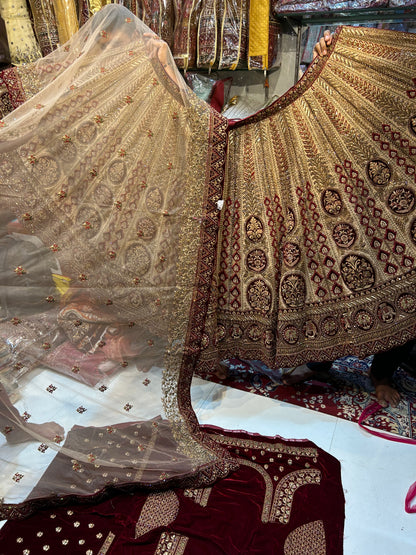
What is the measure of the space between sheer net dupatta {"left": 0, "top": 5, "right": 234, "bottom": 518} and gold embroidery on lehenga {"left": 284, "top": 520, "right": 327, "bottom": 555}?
1.05 feet

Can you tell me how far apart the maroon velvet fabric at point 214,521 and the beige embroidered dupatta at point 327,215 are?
0.46 meters

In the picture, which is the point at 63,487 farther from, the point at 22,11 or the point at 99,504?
the point at 22,11

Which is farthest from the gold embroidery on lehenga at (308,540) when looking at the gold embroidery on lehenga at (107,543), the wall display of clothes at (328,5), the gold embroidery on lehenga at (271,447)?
the wall display of clothes at (328,5)

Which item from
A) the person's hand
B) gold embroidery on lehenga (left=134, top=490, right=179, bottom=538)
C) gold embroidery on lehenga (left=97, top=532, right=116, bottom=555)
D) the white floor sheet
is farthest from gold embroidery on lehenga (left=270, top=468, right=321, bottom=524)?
the person's hand

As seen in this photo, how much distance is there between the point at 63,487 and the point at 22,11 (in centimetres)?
236

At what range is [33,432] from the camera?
1402 mm

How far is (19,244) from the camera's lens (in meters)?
1.33

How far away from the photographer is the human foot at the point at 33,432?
1.39m

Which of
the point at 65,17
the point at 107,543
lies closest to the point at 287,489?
the point at 107,543

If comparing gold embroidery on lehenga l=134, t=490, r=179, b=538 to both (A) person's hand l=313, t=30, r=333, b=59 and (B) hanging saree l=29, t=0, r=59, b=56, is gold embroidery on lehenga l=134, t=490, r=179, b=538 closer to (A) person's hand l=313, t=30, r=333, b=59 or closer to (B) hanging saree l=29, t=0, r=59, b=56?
(A) person's hand l=313, t=30, r=333, b=59

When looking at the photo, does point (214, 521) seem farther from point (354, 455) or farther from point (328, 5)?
point (328, 5)

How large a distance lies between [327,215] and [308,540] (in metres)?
1.09

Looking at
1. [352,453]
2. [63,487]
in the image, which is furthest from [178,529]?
[352,453]

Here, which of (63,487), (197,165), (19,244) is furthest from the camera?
(197,165)
